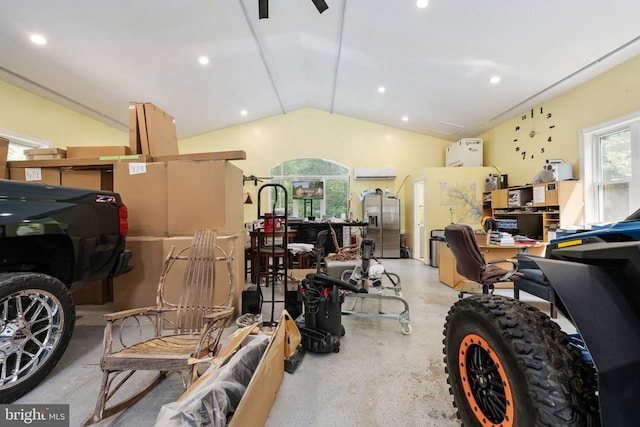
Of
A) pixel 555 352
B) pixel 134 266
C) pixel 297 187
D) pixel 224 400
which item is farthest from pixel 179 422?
pixel 297 187

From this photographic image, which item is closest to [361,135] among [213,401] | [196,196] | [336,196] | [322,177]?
[322,177]

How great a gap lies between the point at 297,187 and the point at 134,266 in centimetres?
535

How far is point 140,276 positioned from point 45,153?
1895 mm

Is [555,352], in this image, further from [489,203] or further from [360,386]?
[489,203]

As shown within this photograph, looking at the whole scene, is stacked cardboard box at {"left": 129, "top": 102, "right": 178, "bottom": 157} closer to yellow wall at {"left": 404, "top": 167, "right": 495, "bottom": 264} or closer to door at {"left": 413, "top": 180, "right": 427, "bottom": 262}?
yellow wall at {"left": 404, "top": 167, "right": 495, "bottom": 264}

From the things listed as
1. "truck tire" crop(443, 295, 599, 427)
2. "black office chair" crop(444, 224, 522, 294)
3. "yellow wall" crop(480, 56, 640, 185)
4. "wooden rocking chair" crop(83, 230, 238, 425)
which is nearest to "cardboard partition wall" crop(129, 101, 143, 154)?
"wooden rocking chair" crop(83, 230, 238, 425)

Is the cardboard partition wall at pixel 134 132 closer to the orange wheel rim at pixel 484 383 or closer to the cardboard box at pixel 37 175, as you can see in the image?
the cardboard box at pixel 37 175

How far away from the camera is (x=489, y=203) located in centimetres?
599

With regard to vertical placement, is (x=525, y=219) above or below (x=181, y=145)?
below

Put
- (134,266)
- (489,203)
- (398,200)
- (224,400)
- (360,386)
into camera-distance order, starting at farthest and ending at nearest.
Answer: (398,200)
(489,203)
(134,266)
(360,386)
(224,400)

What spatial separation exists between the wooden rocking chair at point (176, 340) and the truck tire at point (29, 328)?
13.1 inches

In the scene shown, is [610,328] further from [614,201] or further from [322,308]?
[614,201]

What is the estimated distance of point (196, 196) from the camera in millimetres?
2658

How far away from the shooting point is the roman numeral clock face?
4727 millimetres
